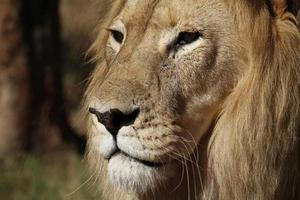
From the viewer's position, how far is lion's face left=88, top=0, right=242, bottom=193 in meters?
3.71

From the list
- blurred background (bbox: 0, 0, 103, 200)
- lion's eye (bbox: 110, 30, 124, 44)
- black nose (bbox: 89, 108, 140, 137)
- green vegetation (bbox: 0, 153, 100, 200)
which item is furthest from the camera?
blurred background (bbox: 0, 0, 103, 200)

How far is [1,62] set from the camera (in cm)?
753

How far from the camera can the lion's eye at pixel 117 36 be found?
14.0ft

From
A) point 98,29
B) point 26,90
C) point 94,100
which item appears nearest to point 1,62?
point 26,90

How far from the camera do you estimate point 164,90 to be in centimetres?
383

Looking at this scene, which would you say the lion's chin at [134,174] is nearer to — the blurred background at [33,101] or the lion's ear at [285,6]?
the lion's ear at [285,6]

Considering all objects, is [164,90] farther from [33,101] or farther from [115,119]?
[33,101]

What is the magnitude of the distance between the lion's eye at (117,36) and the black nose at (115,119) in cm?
65

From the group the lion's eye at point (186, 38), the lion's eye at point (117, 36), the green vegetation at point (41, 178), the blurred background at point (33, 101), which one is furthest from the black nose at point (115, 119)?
the blurred background at point (33, 101)

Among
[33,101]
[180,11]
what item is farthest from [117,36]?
[33,101]

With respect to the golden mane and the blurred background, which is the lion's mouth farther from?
the blurred background

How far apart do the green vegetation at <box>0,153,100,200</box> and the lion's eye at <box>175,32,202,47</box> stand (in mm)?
2537

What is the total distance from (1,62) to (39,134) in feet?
2.39

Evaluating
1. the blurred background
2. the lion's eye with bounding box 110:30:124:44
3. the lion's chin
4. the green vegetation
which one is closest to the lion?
the lion's chin
